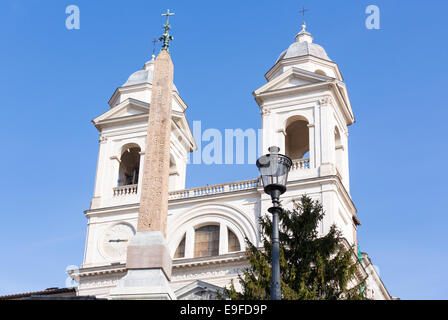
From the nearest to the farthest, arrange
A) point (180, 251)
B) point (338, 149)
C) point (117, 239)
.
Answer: point (180, 251)
point (117, 239)
point (338, 149)

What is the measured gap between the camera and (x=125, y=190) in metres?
42.8

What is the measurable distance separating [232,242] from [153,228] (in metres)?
18.6

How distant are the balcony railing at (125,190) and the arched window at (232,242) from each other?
6402 mm

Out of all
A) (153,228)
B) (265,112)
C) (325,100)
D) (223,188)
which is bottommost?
(153,228)

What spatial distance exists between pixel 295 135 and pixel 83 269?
14.2 metres

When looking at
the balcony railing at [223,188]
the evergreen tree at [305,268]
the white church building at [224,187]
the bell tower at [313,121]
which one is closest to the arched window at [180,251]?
the white church building at [224,187]

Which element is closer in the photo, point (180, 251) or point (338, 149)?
point (180, 251)

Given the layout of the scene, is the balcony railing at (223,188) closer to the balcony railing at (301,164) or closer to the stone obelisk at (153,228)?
the balcony railing at (301,164)

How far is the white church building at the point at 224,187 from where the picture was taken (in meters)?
38.1

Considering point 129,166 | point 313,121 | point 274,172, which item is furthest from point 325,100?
point 274,172

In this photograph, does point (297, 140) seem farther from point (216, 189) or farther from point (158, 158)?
point (158, 158)

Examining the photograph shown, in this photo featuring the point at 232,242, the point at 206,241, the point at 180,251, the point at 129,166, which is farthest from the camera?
the point at 129,166
